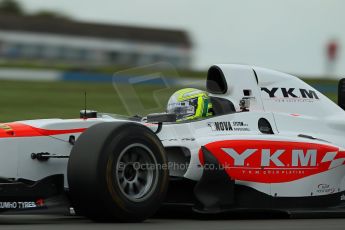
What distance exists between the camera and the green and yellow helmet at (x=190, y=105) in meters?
8.82

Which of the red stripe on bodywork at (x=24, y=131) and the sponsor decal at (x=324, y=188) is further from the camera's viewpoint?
the sponsor decal at (x=324, y=188)

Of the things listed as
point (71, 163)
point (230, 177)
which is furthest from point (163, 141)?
point (71, 163)

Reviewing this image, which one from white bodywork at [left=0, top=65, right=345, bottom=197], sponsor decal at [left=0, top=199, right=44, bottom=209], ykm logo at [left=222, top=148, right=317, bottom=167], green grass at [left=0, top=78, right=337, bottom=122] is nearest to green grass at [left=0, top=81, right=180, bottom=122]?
green grass at [left=0, top=78, right=337, bottom=122]

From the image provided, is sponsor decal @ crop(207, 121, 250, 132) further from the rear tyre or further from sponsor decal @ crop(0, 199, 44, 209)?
sponsor decal @ crop(0, 199, 44, 209)

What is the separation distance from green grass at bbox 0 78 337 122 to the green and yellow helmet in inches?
5.7

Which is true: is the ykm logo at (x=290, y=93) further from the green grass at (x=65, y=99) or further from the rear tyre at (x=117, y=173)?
the rear tyre at (x=117, y=173)

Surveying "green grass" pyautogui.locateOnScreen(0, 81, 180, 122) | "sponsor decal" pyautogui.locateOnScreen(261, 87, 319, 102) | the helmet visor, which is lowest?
"green grass" pyautogui.locateOnScreen(0, 81, 180, 122)

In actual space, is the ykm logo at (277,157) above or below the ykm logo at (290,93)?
below

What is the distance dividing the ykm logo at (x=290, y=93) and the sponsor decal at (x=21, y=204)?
3.01 meters

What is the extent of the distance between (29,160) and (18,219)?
2.58 feet

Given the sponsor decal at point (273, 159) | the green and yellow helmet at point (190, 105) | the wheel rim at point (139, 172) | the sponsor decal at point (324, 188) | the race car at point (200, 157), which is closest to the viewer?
the race car at point (200, 157)

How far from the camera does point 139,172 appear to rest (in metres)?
7.59

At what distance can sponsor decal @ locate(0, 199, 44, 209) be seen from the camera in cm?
734
